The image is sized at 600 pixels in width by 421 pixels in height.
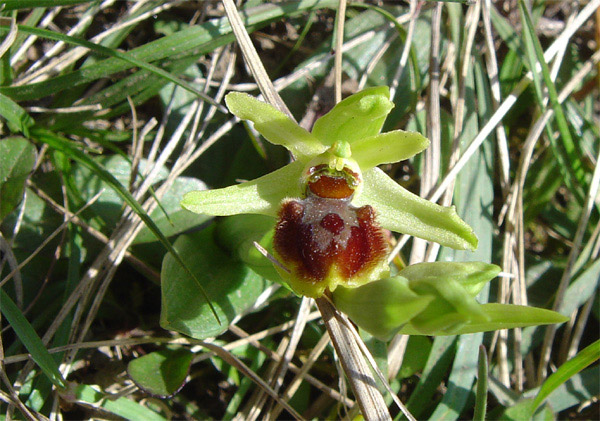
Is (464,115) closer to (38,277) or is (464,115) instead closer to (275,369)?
(275,369)

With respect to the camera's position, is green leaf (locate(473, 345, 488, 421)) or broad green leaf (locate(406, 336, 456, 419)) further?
broad green leaf (locate(406, 336, 456, 419))

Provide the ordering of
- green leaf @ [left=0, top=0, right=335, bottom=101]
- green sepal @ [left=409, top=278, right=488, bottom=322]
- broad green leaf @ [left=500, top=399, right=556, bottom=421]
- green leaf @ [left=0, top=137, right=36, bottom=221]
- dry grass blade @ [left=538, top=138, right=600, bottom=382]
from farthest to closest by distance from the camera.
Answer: dry grass blade @ [left=538, top=138, right=600, bottom=382] < green leaf @ [left=0, top=0, right=335, bottom=101] < broad green leaf @ [left=500, top=399, right=556, bottom=421] < green leaf @ [left=0, top=137, right=36, bottom=221] < green sepal @ [left=409, top=278, right=488, bottom=322]

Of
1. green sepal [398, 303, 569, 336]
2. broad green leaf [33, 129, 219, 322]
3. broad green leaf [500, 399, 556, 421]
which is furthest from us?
broad green leaf [500, 399, 556, 421]

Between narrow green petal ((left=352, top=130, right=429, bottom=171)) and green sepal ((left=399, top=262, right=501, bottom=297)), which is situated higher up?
narrow green petal ((left=352, top=130, right=429, bottom=171))

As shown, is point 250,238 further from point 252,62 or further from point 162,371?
point 252,62

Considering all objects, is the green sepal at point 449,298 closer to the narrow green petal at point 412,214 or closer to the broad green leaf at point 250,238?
the narrow green petal at point 412,214

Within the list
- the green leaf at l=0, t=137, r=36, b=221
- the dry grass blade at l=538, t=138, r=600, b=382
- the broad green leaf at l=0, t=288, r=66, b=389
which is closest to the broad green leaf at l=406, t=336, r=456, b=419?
the dry grass blade at l=538, t=138, r=600, b=382

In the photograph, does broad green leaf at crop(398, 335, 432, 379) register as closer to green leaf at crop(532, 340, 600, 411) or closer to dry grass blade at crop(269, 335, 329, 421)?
dry grass blade at crop(269, 335, 329, 421)
